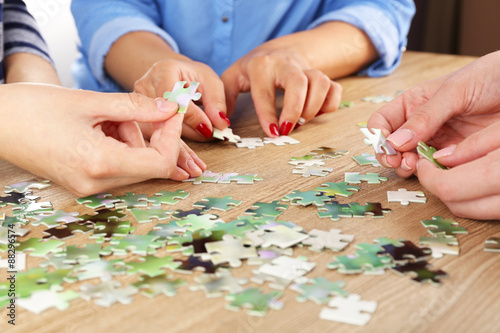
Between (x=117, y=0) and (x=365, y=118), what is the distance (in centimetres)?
103

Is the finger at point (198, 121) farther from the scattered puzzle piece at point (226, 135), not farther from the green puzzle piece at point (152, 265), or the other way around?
the green puzzle piece at point (152, 265)

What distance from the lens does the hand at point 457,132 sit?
2.98ft

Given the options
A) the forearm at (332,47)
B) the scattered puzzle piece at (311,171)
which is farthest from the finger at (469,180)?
the forearm at (332,47)

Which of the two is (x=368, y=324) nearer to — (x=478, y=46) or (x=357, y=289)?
(x=357, y=289)

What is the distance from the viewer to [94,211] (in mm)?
1014

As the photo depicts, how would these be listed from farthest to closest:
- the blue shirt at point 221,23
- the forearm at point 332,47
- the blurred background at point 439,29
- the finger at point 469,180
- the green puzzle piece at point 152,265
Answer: the blurred background at point 439,29 < the blue shirt at point 221,23 < the forearm at point 332,47 < the finger at point 469,180 < the green puzzle piece at point 152,265

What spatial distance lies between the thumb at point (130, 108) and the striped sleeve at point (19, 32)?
Result: 0.88 metres

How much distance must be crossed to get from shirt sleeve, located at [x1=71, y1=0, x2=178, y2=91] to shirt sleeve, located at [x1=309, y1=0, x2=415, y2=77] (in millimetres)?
626

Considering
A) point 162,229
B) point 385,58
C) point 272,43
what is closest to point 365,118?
point 272,43

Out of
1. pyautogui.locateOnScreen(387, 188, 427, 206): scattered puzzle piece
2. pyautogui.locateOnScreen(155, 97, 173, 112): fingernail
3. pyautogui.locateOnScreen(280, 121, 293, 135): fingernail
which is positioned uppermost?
pyautogui.locateOnScreen(155, 97, 173, 112): fingernail

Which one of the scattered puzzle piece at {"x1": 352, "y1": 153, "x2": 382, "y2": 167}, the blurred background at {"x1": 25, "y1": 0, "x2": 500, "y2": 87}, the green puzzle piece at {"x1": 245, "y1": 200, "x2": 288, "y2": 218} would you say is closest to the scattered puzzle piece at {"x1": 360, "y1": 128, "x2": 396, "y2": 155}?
the scattered puzzle piece at {"x1": 352, "y1": 153, "x2": 382, "y2": 167}

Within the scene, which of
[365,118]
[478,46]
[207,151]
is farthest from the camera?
[478,46]

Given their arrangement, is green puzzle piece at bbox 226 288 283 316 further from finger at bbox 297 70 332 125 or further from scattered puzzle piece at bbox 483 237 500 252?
finger at bbox 297 70 332 125

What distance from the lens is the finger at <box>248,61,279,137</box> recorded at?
1.50 meters
